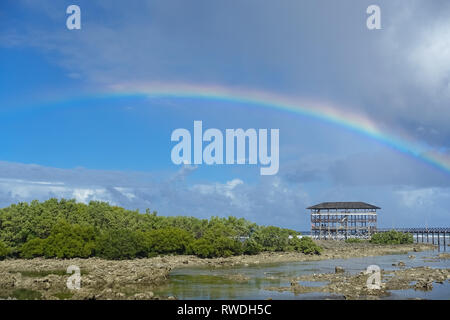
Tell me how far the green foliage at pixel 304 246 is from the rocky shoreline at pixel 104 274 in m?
1.53

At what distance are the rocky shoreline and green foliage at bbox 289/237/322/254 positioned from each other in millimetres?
1533

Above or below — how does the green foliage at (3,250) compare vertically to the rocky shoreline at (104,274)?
above

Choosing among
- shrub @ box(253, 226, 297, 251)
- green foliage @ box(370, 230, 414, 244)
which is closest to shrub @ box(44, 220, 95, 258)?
shrub @ box(253, 226, 297, 251)

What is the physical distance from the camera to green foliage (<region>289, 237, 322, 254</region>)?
6294 centimetres

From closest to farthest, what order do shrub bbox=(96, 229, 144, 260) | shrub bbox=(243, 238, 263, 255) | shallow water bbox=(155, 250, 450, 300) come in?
shallow water bbox=(155, 250, 450, 300) → shrub bbox=(96, 229, 144, 260) → shrub bbox=(243, 238, 263, 255)

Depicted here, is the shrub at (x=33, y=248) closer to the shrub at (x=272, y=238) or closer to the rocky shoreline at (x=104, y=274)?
the rocky shoreline at (x=104, y=274)

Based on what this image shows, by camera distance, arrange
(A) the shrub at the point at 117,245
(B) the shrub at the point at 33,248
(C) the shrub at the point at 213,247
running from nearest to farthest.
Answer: (B) the shrub at the point at 33,248 < (A) the shrub at the point at 117,245 < (C) the shrub at the point at 213,247

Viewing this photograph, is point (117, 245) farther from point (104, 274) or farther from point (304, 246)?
point (304, 246)

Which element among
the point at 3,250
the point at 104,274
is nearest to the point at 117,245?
the point at 3,250

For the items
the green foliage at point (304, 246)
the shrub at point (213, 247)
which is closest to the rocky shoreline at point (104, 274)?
the shrub at point (213, 247)

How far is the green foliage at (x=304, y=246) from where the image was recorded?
62938 mm

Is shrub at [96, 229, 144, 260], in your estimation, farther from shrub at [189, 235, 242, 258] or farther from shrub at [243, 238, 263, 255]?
shrub at [243, 238, 263, 255]
